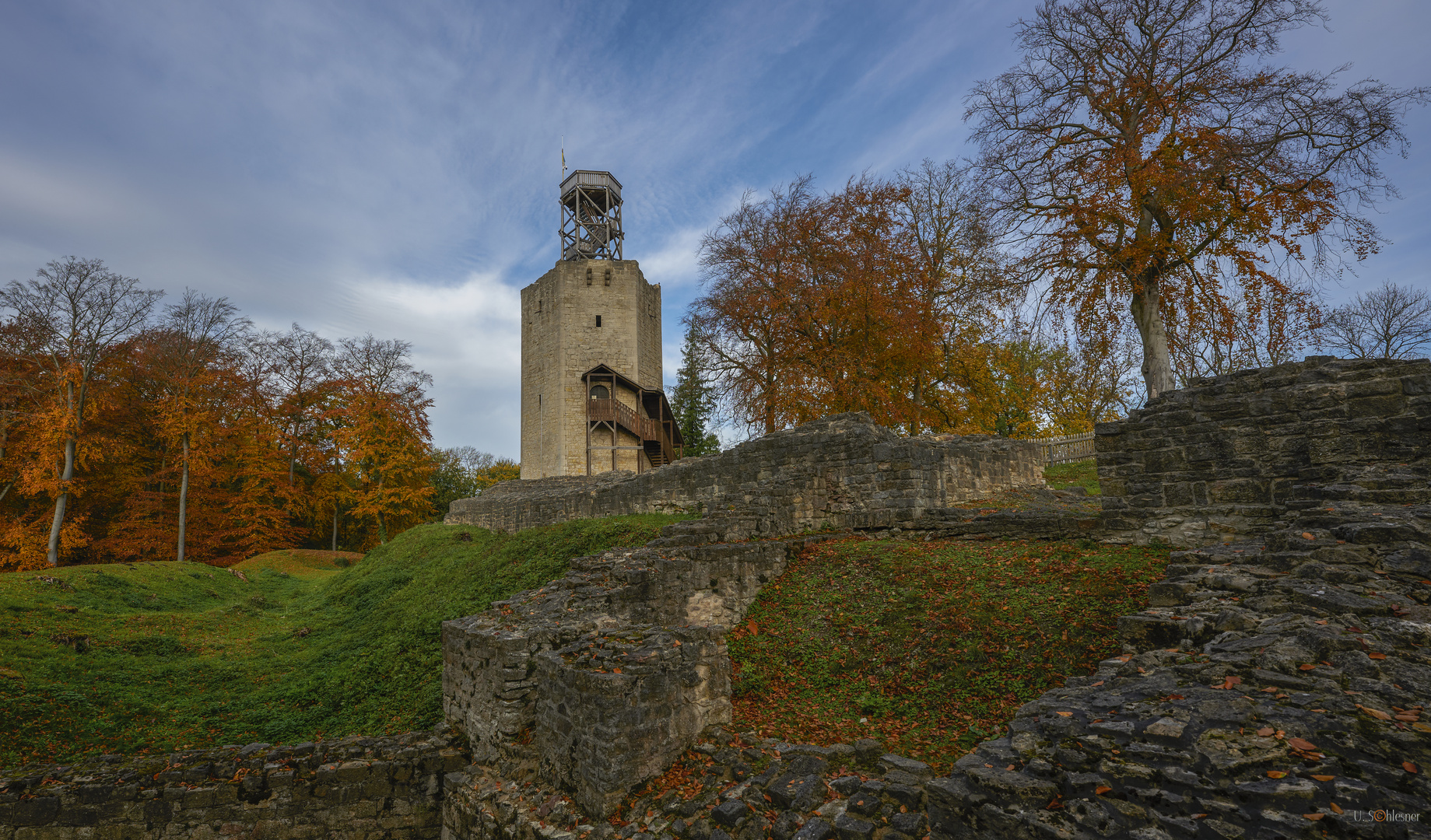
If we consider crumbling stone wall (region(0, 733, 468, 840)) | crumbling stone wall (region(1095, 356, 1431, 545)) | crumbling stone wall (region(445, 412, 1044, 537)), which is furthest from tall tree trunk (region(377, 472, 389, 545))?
crumbling stone wall (region(1095, 356, 1431, 545))

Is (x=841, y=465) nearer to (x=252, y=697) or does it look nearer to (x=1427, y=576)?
(x=1427, y=576)

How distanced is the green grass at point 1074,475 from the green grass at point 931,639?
27.4 feet

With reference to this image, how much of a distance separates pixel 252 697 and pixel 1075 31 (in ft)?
64.3

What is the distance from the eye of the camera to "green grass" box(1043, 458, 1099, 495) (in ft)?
49.4

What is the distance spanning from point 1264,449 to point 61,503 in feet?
103

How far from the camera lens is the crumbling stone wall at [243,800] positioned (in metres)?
5.87

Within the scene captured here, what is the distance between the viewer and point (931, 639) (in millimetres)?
5777

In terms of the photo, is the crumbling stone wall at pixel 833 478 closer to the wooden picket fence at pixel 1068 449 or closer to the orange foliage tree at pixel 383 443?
the wooden picket fence at pixel 1068 449

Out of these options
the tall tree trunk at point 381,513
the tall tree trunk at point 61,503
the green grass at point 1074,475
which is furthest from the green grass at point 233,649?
the green grass at point 1074,475

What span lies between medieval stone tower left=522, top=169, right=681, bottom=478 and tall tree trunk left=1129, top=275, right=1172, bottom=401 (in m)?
21.3

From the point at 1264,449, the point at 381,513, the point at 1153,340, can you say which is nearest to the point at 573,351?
the point at 381,513

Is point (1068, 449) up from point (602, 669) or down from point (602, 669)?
up

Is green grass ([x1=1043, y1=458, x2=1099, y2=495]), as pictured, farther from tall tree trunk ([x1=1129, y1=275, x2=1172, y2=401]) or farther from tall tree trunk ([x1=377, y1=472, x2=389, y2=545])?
tall tree trunk ([x1=377, y1=472, x2=389, y2=545])

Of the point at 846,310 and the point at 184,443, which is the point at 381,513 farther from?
the point at 846,310
